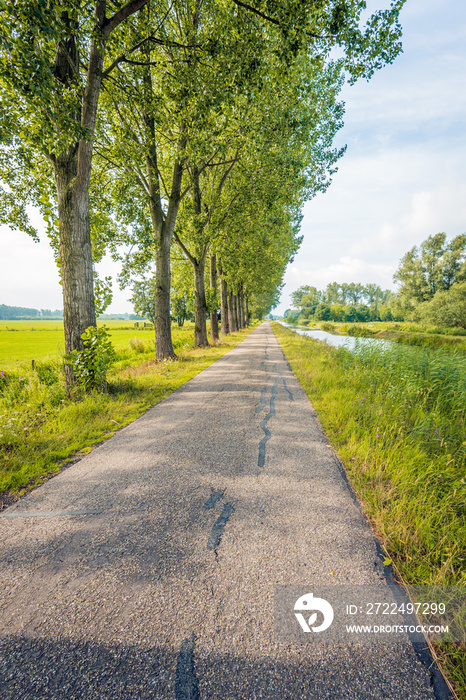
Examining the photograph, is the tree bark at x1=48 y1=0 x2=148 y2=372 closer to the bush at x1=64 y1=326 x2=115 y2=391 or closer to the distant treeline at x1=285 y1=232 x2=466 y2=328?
the bush at x1=64 y1=326 x2=115 y2=391

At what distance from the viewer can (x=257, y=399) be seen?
6410mm

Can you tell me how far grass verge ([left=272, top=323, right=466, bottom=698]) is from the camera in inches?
83.0

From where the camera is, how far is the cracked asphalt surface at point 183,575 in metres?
1.43

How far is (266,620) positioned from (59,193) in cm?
773

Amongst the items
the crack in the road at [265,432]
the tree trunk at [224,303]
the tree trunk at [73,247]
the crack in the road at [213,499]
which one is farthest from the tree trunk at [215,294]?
the crack in the road at [213,499]

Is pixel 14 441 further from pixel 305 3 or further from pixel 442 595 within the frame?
pixel 305 3

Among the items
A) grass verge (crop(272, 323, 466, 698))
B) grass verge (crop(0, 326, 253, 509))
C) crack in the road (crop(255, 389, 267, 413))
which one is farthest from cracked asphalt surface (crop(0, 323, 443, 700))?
crack in the road (crop(255, 389, 267, 413))

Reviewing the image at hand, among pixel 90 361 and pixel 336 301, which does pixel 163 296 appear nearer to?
pixel 90 361

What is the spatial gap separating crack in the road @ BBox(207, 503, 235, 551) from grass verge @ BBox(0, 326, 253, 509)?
91.3 inches

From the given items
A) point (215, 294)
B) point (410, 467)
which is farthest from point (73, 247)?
point (215, 294)

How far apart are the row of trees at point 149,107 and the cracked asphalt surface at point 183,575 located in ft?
14.0

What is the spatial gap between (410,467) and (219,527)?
236 centimetres

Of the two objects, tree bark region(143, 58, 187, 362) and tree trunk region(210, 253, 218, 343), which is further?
tree trunk region(210, 253, 218, 343)

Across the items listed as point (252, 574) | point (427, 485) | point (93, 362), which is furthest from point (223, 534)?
point (93, 362)
